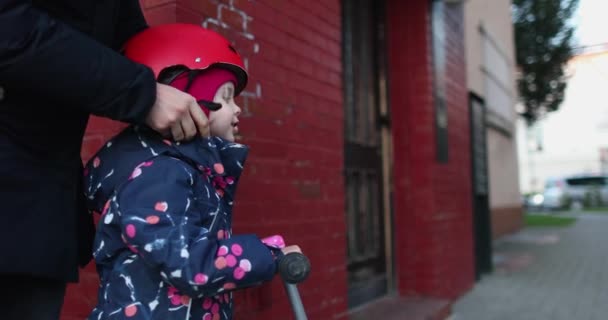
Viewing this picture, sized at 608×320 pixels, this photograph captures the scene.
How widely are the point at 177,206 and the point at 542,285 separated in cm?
564

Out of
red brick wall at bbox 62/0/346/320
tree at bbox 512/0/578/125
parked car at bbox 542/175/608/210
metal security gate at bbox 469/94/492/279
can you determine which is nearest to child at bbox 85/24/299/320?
red brick wall at bbox 62/0/346/320

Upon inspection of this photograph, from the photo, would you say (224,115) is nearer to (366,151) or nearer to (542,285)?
(366,151)

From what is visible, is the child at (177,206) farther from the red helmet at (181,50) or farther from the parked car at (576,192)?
the parked car at (576,192)

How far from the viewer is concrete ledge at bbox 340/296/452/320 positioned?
3.88 m

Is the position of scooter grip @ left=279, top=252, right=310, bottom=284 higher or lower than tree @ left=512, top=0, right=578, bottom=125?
lower

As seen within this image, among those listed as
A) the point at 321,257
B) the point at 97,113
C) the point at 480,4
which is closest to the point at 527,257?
the point at 480,4

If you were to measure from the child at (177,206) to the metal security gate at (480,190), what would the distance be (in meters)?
4.89

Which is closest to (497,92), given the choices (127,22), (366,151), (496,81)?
(496,81)

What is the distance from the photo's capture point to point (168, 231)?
1.20m

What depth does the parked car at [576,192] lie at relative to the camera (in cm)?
2409

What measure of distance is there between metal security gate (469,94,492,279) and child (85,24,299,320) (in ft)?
16.1

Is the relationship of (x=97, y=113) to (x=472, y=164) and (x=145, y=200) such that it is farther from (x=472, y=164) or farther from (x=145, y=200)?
(x=472, y=164)

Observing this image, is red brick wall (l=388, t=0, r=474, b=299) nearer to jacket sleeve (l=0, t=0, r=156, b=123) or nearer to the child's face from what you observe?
the child's face

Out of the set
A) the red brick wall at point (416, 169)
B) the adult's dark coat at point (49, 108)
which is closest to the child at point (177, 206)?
the adult's dark coat at point (49, 108)
